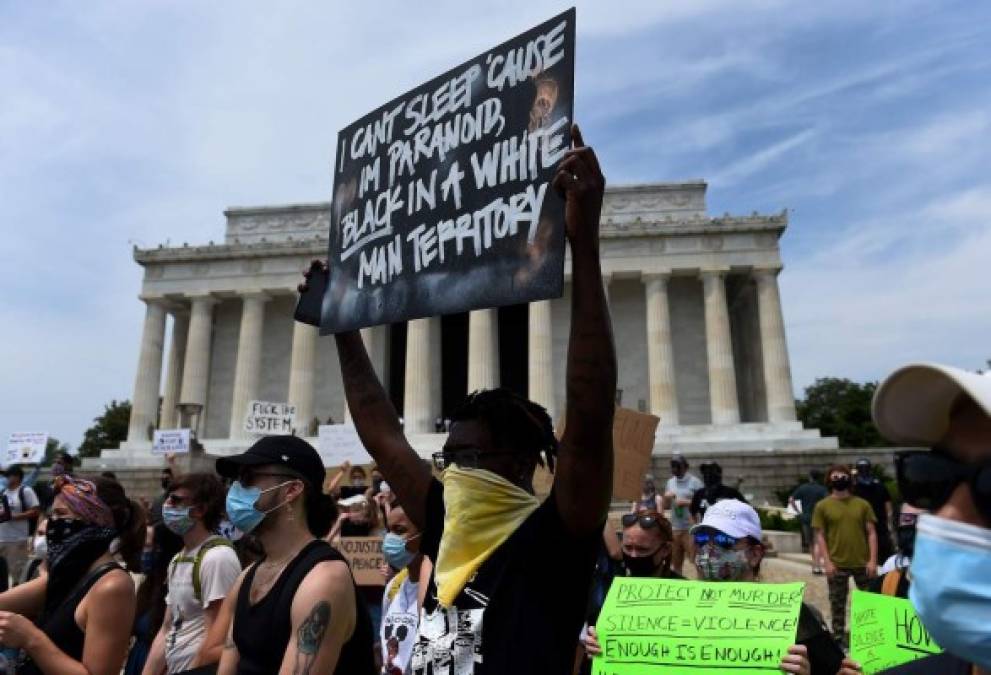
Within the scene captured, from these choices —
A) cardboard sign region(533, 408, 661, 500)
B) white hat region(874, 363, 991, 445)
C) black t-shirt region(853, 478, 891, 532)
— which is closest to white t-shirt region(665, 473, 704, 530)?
cardboard sign region(533, 408, 661, 500)

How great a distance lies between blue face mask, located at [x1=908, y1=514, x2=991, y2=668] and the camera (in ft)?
4.66

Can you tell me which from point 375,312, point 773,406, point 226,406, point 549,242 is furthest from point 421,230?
point 226,406

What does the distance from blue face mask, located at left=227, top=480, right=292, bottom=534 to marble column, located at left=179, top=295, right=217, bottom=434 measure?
138 feet

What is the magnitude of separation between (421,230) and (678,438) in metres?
34.5

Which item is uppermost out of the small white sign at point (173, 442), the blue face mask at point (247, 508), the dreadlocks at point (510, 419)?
the small white sign at point (173, 442)

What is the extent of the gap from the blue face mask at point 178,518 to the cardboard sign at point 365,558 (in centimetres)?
336

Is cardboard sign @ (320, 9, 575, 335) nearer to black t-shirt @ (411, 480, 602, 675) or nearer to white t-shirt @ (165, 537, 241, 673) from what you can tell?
black t-shirt @ (411, 480, 602, 675)

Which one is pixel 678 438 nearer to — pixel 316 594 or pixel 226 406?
pixel 226 406

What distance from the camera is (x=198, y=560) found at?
4.52m

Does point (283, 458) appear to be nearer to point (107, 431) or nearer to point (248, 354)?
point (248, 354)

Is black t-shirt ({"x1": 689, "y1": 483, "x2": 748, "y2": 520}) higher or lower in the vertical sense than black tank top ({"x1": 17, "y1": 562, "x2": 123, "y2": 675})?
higher

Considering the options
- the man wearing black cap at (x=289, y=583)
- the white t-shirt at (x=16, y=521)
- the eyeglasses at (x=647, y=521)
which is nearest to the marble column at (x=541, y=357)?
the white t-shirt at (x=16, y=521)

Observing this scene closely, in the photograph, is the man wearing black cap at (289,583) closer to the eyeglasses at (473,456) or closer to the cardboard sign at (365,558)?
the eyeglasses at (473,456)

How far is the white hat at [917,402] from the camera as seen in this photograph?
151 centimetres
